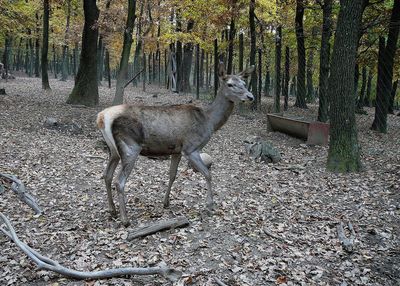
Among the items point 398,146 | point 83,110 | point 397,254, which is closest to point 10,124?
point 83,110

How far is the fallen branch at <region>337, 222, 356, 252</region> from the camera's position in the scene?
218 inches

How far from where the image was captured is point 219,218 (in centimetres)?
623

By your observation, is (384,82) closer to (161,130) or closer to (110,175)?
(161,130)

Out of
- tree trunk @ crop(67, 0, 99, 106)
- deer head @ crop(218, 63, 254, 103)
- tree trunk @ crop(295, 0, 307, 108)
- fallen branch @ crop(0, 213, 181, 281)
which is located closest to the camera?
fallen branch @ crop(0, 213, 181, 281)

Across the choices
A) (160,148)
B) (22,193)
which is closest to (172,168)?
(160,148)

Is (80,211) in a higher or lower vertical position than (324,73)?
lower

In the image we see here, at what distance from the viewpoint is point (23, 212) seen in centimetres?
649

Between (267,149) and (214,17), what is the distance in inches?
374

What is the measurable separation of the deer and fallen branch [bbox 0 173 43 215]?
4.40 ft

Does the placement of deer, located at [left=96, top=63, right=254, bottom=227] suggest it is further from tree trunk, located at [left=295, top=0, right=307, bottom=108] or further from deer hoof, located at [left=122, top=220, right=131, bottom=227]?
tree trunk, located at [left=295, top=0, right=307, bottom=108]

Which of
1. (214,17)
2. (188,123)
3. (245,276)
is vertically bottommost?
(245,276)

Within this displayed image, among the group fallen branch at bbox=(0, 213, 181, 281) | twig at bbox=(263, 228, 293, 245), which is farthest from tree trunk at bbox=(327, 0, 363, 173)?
fallen branch at bbox=(0, 213, 181, 281)

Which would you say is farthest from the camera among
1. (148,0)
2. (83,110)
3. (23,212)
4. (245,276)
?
(148,0)

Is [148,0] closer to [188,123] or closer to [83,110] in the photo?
[83,110]
